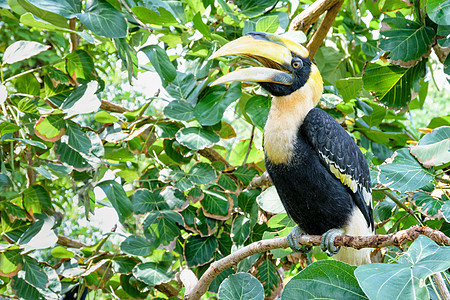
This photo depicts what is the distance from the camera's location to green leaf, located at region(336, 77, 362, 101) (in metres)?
2.06

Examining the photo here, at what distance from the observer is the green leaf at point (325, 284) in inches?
36.9

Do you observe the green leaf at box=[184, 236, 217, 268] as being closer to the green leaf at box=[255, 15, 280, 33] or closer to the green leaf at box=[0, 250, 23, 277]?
the green leaf at box=[0, 250, 23, 277]

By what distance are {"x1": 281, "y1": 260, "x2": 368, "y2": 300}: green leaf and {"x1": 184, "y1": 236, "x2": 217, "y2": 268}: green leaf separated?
42.5 inches

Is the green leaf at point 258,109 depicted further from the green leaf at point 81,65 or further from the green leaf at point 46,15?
the green leaf at point 46,15

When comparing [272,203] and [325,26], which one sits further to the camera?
[325,26]

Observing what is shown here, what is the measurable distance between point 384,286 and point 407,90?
141cm

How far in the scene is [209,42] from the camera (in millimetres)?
2092

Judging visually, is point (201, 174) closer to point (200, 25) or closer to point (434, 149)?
point (200, 25)

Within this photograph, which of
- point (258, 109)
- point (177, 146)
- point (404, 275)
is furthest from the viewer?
point (177, 146)

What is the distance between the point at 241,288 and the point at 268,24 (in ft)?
3.56

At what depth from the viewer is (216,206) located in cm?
203

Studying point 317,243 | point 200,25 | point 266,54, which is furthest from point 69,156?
point 317,243

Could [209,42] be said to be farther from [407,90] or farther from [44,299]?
[44,299]

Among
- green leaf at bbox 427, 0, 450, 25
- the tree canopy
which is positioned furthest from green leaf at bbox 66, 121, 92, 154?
green leaf at bbox 427, 0, 450, 25
